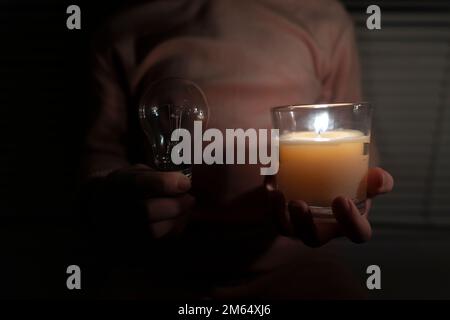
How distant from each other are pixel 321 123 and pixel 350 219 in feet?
0.66

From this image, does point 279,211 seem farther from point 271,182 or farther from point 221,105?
point 221,105

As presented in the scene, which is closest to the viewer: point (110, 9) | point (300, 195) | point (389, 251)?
point (300, 195)

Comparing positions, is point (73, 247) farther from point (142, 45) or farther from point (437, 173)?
point (437, 173)

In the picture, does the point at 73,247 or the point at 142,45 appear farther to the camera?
the point at 73,247

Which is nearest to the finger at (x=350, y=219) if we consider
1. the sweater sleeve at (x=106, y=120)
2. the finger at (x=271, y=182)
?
the finger at (x=271, y=182)

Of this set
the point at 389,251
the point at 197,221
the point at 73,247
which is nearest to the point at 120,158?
the point at 197,221

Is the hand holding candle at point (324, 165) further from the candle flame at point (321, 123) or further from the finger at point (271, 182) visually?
the finger at point (271, 182)

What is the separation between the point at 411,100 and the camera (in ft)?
5.34

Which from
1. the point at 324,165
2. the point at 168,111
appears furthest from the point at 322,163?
the point at 168,111

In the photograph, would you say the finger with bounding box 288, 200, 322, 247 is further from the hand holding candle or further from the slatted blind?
the slatted blind

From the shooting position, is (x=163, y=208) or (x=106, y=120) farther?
(x=106, y=120)

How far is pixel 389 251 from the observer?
1669 mm

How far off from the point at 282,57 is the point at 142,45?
387 millimetres

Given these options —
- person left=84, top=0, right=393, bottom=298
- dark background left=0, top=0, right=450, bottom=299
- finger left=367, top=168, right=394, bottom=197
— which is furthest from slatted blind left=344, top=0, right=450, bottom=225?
finger left=367, top=168, right=394, bottom=197
